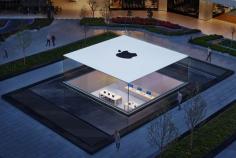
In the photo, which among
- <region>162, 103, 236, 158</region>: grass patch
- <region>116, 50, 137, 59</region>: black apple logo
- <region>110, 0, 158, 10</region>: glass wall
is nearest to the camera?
<region>162, 103, 236, 158</region>: grass patch

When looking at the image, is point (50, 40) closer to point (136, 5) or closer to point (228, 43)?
point (136, 5)

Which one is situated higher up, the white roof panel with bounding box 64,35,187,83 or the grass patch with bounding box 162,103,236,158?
the white roof panel with bounding box 64,35,187,83

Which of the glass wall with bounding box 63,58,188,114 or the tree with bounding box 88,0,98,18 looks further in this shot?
the tree with bounding box 88,0,98,18

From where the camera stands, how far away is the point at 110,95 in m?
41.6

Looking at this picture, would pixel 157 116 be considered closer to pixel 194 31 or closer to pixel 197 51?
pixel 197 51

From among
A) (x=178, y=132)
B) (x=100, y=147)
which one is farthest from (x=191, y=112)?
(x=100, y=147)

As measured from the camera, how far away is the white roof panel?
135 ft

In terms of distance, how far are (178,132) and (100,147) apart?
607 cm

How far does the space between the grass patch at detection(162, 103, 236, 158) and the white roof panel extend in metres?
6.47

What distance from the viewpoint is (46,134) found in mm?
37906

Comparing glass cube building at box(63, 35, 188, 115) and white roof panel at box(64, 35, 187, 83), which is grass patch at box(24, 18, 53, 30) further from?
white roof panel at box(64, 35, 187, 83)

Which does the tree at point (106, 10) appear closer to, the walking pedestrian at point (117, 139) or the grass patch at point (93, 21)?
the grass patch at point (93, 21)

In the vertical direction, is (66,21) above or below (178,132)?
above

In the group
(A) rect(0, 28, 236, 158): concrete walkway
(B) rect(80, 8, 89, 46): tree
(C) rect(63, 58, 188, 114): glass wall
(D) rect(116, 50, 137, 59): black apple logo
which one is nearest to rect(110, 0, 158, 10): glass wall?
(B) rect(80, 8, 89, 46): tree
